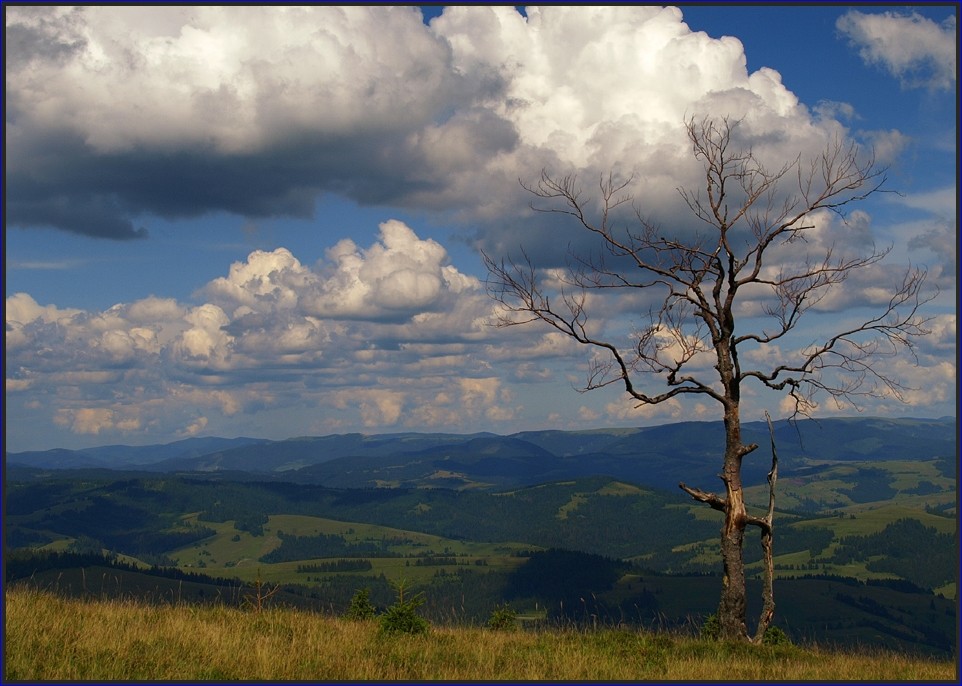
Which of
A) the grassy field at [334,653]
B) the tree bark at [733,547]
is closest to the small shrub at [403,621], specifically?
the grassy field at [334,653]

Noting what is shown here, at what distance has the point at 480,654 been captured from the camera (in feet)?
51.2

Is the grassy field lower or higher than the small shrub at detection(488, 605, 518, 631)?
higher

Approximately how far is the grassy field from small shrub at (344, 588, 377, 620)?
516 centimetres

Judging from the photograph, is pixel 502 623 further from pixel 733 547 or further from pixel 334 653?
pixel 334 653

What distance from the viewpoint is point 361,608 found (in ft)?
85.8

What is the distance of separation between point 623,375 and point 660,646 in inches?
297

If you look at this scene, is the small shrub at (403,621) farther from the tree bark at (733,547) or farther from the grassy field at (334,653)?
the tree bark at (733,547)

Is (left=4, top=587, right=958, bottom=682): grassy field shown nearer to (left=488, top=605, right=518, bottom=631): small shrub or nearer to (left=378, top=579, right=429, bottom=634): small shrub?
(left=378, top=579, right=429, bottom=634): small shrub

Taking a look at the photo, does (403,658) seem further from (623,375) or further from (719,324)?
(719,324)

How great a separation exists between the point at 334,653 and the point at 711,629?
1221 centimetres

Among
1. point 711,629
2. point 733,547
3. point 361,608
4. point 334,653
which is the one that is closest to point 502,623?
point 361,608

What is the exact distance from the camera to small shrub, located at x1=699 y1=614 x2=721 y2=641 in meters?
20.9

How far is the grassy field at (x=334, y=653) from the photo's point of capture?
45.4 ft

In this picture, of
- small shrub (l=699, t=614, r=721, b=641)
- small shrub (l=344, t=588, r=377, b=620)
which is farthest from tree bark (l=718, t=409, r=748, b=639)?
small shrub (l=344, t=588, r=377, b=620)
